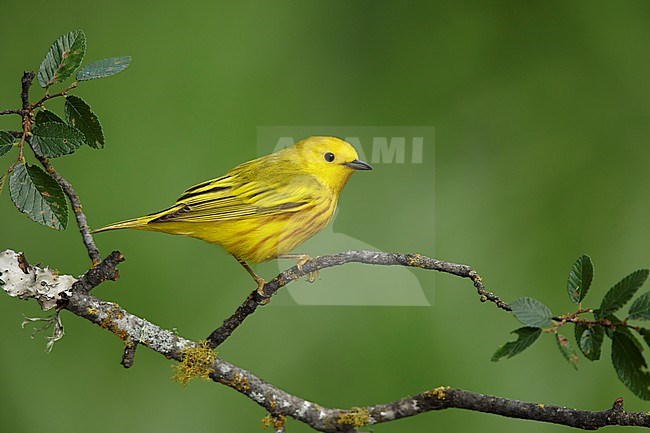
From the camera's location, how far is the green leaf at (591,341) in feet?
3.23

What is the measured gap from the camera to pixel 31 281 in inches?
44.3

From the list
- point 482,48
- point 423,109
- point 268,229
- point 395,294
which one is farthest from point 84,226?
point 482,48

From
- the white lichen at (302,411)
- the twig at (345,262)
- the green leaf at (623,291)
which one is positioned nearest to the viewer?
the green leaf at (623,291)

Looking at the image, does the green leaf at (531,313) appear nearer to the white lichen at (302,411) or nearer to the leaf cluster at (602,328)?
the leaf cluster at (602,328)

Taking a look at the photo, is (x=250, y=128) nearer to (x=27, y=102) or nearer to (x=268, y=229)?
(x=268, y=229)

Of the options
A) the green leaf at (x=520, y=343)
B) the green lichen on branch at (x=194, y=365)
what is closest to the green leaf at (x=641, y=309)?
the green leaf at (x=520, y=343)

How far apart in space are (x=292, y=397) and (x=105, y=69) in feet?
1.65

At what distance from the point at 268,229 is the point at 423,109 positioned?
68cm

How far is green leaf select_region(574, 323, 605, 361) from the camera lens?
984mm

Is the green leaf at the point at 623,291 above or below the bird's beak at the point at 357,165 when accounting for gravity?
below

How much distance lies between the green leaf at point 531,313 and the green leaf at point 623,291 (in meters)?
0.06

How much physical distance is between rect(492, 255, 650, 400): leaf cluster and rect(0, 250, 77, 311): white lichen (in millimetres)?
572

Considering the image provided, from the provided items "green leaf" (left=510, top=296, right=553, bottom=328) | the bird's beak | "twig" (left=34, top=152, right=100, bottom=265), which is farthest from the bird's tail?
"green leaf" (left=510, top=296, right=553, bottom=328)

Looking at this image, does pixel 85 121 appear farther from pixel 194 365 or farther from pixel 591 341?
pixel 591 341
